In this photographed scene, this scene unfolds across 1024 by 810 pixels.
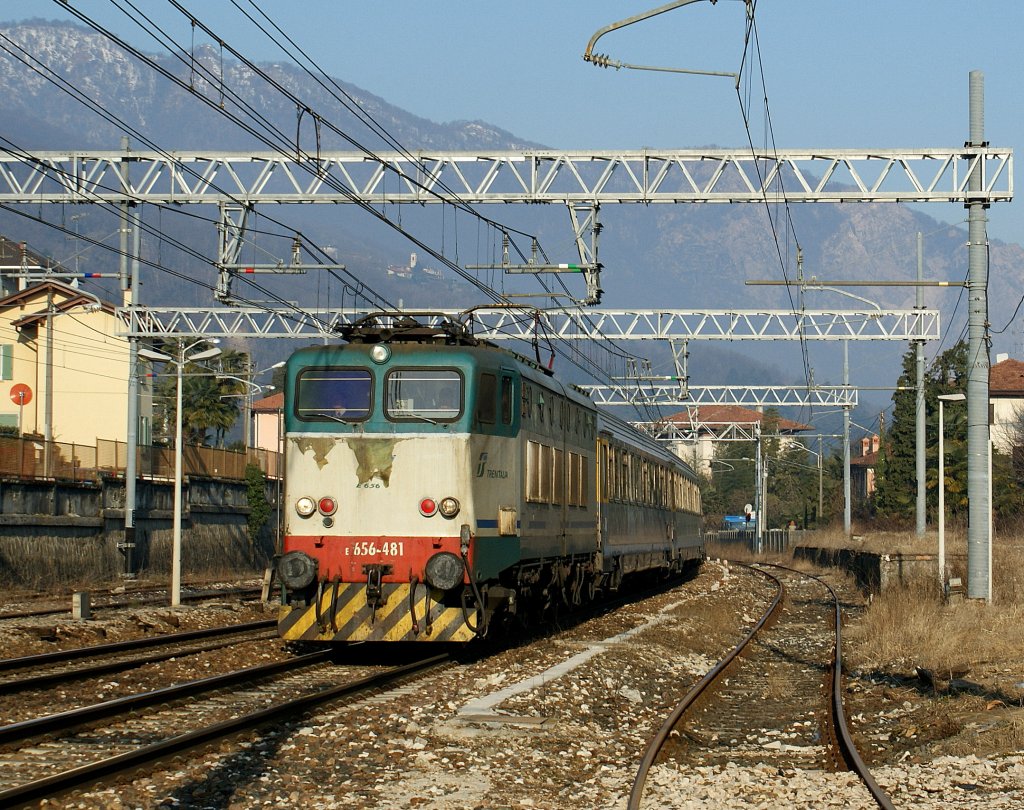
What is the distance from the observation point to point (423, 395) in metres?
16.1

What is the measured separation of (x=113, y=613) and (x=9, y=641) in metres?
4.87

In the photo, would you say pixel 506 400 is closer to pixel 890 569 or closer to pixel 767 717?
pixel 767 717

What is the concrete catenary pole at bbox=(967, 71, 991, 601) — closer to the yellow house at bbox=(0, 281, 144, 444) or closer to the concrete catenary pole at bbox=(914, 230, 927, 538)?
the concrete catenary pole at bbox=(914, 230, 927, 538)

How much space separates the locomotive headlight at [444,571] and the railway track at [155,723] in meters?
1.00

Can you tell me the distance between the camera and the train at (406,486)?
51.0ft

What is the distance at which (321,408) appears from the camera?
53.7 ft

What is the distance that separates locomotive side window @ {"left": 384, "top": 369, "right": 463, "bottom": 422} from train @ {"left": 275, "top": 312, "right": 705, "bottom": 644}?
1cm

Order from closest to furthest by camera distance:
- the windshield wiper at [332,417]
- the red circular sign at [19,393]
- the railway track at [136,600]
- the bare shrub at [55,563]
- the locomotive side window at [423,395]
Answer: the locomotive side window at [423,395] < the windshield wiper at [332,417] < the railway track at [136,600] < the bare shrub at [55,563] < the red circular sign at [19,393]

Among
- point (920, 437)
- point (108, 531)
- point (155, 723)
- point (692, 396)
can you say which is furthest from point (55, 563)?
point (692, 396)

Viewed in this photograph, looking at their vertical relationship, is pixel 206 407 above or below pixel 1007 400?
below

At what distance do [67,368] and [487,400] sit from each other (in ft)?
132

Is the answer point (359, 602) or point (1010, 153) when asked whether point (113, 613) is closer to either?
point (359, 602)

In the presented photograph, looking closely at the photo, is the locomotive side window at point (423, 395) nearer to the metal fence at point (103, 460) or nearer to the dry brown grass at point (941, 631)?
the dry brown grass at point (941, 631)

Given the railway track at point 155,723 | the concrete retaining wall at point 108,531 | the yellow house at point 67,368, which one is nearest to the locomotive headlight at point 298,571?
the railway track at point 155,723
